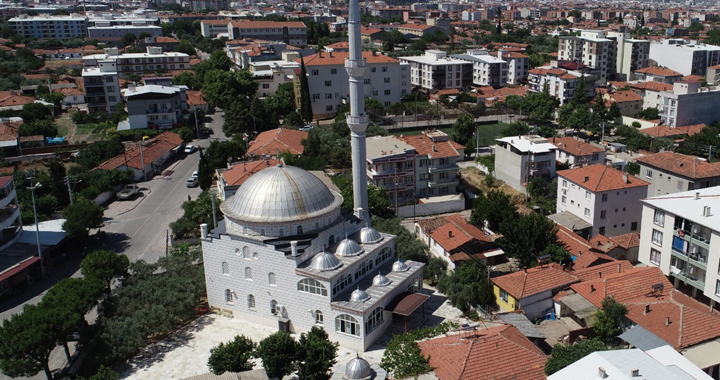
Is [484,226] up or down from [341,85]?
down

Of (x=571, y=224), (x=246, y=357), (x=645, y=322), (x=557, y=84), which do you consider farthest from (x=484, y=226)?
(x=557, y=84)

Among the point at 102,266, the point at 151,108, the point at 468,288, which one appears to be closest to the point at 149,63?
the point at 151,108

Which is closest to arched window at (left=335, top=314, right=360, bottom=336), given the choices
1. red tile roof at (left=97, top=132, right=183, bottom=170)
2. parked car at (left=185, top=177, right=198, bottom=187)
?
parked car at (left=185, top=177, right=198, bottom=187)

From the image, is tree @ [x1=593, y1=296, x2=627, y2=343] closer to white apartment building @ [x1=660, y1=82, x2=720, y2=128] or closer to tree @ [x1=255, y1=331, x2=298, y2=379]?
tree @ [x1=255, y1=331, x2=298, y2=379]

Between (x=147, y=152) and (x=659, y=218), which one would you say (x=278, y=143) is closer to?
(x=147, y=152)

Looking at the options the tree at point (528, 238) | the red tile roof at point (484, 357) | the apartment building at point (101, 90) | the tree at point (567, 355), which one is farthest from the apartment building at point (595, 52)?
the red tile roof at point (484, 357)

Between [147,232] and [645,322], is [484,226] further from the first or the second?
[147,232]

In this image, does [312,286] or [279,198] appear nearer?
A: [312,286]
